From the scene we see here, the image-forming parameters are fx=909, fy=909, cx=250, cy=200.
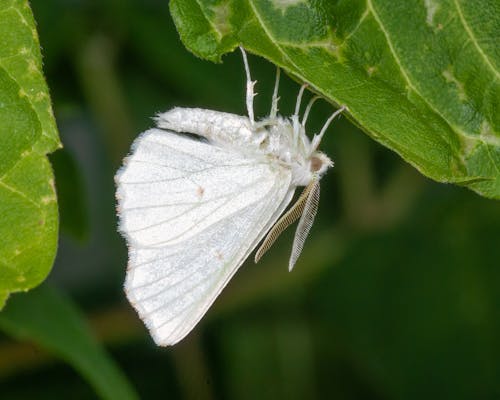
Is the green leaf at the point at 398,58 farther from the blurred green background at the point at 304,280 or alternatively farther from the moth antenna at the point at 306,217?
the blurred green background at the point at 304,280

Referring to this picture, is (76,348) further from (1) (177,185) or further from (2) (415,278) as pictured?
(2) (415,278)

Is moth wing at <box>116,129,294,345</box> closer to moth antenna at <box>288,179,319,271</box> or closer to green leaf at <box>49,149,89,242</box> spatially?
moth antenna at <box>288,179,319,271</box>

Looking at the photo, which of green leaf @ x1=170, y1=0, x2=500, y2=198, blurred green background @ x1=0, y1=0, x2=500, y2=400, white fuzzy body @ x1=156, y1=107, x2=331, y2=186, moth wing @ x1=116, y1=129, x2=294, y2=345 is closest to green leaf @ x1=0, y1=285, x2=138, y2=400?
moth wing @ x1=116, y1=129, x2=294, y2=345

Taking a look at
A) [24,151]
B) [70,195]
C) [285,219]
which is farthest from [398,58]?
[70,195]

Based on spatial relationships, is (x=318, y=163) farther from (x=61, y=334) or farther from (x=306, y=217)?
(x=61, y=334)

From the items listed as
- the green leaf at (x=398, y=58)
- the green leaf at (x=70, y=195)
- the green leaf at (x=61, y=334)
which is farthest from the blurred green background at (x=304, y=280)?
the green leaf at (x=398, y=58)

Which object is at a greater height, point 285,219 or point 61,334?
point 285,219

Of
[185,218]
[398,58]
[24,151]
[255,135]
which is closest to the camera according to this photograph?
[24,151]
